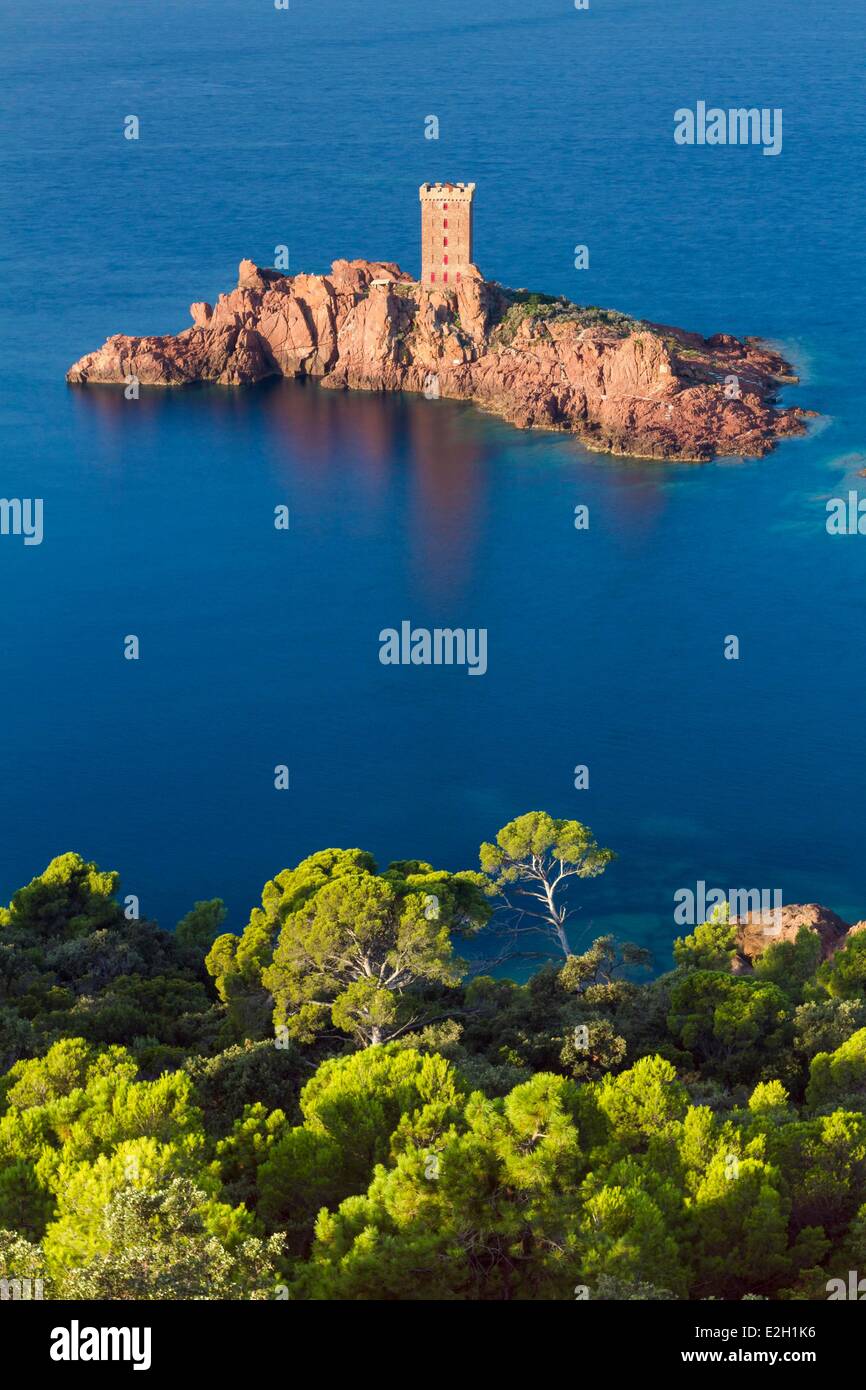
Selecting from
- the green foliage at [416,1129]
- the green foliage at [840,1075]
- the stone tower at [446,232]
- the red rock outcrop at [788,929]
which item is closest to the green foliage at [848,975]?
the green foliage at [416,1129]

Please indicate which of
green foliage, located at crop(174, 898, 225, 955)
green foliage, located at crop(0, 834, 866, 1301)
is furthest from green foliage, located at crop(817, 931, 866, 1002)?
green foliage, located at crop(174, 898, 225, 955)

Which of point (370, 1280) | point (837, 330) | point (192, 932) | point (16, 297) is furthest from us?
point (16, 297)

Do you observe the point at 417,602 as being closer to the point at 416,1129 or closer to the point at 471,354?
the point at 471,354

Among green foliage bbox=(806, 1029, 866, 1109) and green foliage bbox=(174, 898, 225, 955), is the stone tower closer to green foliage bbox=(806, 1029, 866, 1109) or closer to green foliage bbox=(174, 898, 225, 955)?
green foliage bbox=(174, 898, 225, 955)

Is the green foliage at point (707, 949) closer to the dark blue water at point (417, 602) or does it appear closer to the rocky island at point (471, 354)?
the dark blue water at point (417, 602)

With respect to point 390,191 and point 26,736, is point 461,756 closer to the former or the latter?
point 26,736

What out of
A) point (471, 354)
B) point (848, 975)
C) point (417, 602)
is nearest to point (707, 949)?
point (848, 975)
